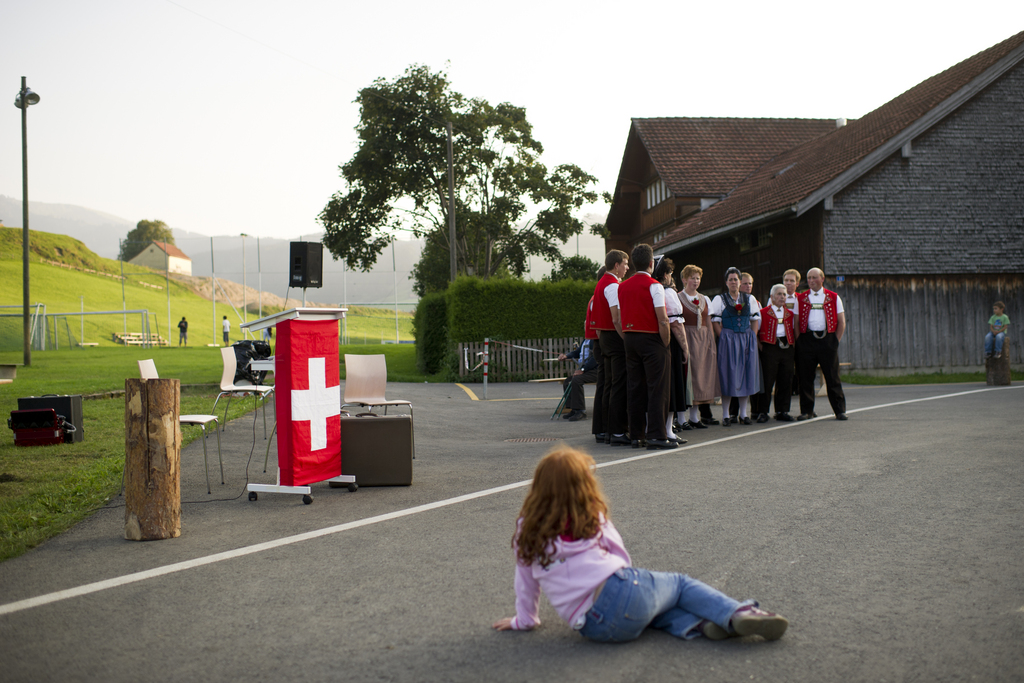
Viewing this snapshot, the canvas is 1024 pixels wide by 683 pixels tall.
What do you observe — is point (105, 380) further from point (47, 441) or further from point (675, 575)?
point (675, 575)

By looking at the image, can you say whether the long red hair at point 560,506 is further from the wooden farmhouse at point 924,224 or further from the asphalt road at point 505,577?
the wooden farmhouse at point 924,224

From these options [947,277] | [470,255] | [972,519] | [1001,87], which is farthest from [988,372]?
[470,255]

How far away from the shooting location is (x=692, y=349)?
1041cm

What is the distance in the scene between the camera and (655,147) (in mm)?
32812

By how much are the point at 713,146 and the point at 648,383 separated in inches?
1061

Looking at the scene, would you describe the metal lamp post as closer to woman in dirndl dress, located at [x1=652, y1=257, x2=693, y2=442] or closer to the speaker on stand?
the speaker on stand

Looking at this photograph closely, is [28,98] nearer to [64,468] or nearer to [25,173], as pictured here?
[25,173]

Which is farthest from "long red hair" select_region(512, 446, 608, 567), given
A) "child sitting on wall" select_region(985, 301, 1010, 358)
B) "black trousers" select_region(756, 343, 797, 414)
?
"child sitting on wall" select_region(985, 301, 1010, 358)

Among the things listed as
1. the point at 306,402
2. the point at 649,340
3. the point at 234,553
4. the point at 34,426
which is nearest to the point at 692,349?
the point at 649,340

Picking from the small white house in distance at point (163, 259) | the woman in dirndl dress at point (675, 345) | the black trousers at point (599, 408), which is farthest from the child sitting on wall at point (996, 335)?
the small white house in distance at point (163, 259)

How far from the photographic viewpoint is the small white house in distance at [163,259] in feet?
281

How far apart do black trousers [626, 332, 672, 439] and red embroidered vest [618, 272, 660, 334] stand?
0.08m

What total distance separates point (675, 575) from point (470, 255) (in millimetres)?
40594

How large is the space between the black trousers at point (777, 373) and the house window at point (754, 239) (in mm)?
13572
